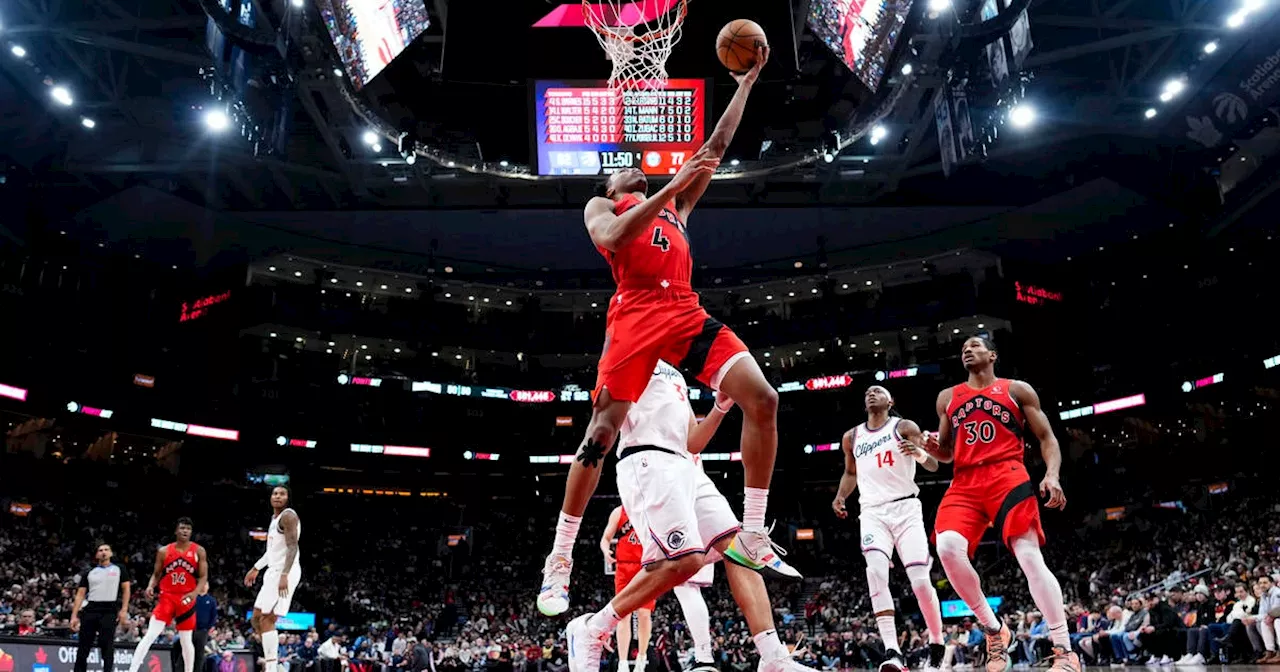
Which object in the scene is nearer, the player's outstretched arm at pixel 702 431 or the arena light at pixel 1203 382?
the player's outstretched arm at pixel 702 431

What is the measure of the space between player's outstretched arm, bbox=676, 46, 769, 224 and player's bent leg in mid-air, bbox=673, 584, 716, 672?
3.00 m

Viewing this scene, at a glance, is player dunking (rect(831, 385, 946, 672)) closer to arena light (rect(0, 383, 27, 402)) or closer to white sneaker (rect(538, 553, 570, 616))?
white sneaker (rect(538, 553, 570, 616))

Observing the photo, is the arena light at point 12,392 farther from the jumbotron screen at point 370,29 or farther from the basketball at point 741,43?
the basketball at point 741,43

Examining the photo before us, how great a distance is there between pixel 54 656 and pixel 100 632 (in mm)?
1613

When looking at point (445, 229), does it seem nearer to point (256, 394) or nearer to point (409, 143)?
point (256, 394)

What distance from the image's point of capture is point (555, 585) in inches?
190

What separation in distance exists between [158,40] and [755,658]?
21325 mm

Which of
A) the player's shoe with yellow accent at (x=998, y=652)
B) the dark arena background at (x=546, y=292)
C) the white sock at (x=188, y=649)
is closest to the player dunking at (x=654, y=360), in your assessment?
the player's shoe with yellow accent at (x=998, y=652)

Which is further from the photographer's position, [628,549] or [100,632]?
[100,632]

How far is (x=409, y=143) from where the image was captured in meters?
22.1

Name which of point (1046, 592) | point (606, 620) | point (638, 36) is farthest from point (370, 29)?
point (1046, 592)

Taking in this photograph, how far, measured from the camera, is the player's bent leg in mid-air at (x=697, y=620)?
7.07 metres

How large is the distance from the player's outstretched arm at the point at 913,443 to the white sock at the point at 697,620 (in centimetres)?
213

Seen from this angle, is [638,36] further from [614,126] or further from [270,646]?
[270,646]
